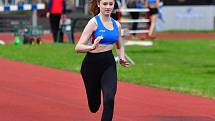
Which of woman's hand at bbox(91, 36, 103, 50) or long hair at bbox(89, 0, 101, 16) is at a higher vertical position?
long hair at bbox(89, 0, 101, 16)

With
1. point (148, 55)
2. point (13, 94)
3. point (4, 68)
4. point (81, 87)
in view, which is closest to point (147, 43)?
point (148, 55)

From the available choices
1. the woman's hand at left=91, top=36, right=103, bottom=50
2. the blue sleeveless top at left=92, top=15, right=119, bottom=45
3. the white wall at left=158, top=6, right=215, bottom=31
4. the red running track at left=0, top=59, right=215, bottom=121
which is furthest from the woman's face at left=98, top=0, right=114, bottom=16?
the white wall at left=158, top=6, right=215, bottom=31

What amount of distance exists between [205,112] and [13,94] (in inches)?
132

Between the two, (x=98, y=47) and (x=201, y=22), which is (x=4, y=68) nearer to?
(x=98, y=47)

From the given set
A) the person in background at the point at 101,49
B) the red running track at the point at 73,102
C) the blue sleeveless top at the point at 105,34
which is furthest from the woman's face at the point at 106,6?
the red running track at the point at 73,102

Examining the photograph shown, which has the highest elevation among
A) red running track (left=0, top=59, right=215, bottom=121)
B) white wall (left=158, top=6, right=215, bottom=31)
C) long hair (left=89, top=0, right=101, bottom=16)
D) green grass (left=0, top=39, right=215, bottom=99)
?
long hair (left=89, top=0, right=101, bottom=16)

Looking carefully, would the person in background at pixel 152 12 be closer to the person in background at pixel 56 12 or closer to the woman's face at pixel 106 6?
the person in background at pixel 56 12

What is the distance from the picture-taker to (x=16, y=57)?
61.9ft

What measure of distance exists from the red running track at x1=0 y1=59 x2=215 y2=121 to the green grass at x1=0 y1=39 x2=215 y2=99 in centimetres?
81

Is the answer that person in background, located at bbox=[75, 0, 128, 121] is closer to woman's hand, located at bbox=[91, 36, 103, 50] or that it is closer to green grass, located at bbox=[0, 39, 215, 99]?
woman's hand, located at bbox=[91, 36, 103, 50]

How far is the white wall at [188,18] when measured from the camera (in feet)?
120

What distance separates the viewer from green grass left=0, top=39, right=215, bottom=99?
→ 1418 centimetres

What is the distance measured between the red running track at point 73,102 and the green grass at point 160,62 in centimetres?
81

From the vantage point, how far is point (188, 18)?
121ft
